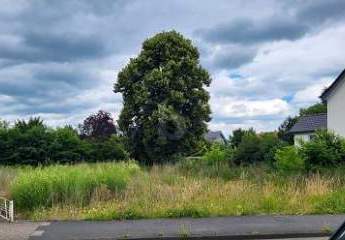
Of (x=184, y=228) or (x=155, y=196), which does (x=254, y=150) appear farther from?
(x=184, y=228)

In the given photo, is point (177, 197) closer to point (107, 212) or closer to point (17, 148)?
point (107, 212)

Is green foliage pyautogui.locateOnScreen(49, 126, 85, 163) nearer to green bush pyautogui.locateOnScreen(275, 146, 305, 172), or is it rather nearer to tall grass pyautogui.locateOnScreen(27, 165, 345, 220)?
green bush pyautogui.locateOnScreen(275, 146, 305, 172)

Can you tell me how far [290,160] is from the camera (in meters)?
28.1

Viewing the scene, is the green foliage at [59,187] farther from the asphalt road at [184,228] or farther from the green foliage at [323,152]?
the green foliage at [323,152]

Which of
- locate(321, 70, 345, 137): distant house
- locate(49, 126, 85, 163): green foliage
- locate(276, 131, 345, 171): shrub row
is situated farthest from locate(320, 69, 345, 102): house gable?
locate(49, 126, 85, 163): green foliage

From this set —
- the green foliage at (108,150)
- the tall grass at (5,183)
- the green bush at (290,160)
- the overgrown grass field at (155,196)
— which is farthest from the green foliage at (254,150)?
the tall grass at (5,183)

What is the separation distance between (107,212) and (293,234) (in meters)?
5.71

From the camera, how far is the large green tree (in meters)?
41.3

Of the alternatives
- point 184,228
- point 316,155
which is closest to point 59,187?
point 184,228

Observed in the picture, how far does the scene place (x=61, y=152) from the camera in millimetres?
42562

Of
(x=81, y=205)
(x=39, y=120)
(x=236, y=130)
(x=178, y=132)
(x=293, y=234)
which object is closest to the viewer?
(x=293, y=234)

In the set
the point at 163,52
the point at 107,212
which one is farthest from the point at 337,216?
the point at 163,52

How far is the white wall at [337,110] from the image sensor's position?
42094mm

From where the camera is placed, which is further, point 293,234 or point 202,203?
point 202,203
